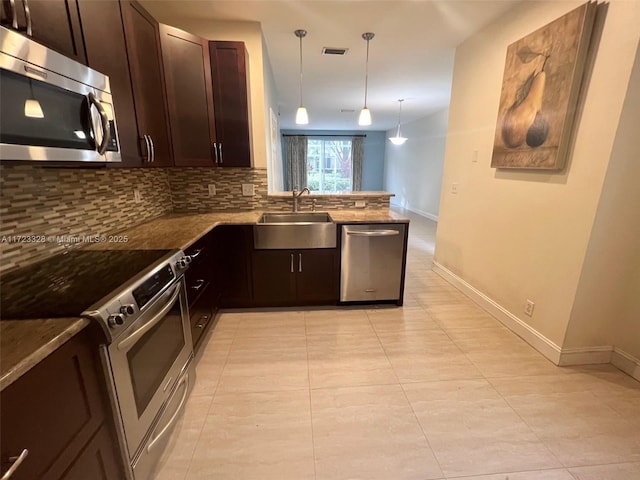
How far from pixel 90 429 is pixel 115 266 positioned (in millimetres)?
675

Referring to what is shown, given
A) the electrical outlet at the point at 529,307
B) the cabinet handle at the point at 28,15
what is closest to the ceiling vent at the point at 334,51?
the cabinet handle at the point at 28,15

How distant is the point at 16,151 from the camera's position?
0.94 m

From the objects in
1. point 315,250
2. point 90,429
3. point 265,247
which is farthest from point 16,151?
point 315,250

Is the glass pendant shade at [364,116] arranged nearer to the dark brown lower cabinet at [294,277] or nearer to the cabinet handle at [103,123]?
the dark brown lower cabinet at [294,277]

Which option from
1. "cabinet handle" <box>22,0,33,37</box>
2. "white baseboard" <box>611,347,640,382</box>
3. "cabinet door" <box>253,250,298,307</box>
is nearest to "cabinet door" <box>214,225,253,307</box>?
"cabinet door" <box>253,250,298,307</box>

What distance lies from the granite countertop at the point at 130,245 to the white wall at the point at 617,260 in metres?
1.25

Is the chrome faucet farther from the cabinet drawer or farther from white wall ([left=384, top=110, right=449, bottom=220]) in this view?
white wall ([left=384, top=110, right=449, bottom=220])

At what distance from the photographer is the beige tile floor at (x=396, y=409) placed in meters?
1.32

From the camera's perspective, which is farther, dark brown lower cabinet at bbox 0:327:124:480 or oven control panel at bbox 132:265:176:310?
oven control panel at bbox 132:265:176:310

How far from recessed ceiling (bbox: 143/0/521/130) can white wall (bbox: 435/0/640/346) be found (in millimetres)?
350

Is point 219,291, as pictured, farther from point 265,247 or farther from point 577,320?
point 577,320

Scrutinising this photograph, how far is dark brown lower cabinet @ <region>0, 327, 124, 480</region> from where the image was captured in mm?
676

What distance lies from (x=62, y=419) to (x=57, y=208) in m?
1.22

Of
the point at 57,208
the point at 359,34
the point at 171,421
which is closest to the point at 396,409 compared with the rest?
the point at 171,421
